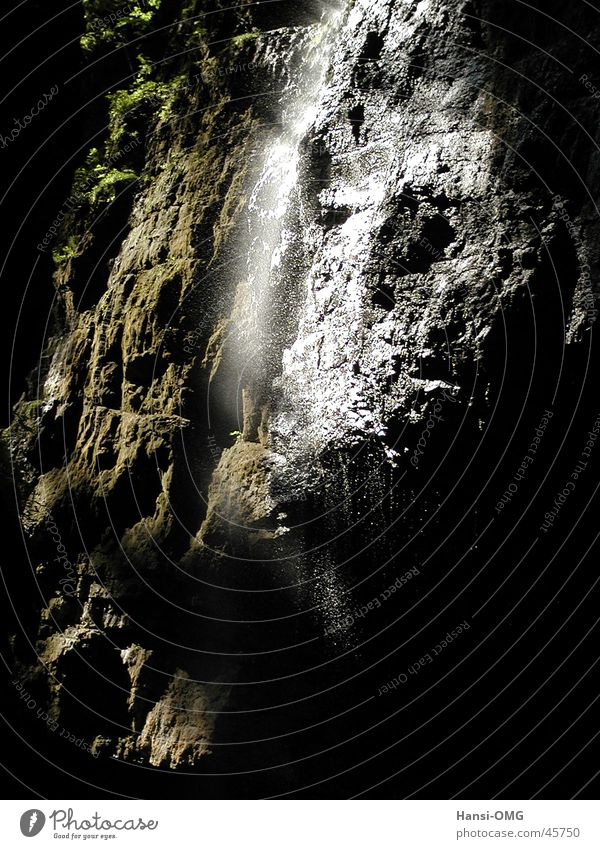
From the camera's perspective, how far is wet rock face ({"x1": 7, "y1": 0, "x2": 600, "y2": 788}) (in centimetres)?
336

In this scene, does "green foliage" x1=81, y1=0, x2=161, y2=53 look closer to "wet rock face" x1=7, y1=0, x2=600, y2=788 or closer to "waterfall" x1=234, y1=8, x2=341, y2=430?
"wet rock face" x1=7, y1=0, x2=600, y2=788

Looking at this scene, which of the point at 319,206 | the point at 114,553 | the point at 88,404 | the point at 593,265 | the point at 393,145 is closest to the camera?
the point at 593,265

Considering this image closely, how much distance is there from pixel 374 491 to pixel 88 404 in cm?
257

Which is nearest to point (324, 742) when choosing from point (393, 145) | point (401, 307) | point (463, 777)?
point (463, 777)

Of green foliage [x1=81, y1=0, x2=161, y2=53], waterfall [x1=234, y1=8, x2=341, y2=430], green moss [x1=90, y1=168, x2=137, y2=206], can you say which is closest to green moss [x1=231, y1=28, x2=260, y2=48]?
waterfall [x1=234, y1=8, x2=341, y2=430]

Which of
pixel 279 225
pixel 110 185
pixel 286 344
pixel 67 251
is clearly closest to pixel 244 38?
pixel 110 185

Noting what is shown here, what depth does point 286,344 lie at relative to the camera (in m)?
4.27

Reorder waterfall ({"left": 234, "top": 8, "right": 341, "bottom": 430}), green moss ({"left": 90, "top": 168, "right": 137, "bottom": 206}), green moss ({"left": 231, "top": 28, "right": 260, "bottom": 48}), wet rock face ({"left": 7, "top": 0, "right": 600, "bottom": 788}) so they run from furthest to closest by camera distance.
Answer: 1. green moss ({"left": 90, "top": 168, "right": 137, "bottom": 206})
2. green moss ({"left": 231, "top": 28, "right": 260, "bottom": 48})
3. waterfall ({"left": 234, "top": 8, "right": 341, "bottom": 430})
4. wet rock face ({"left": 7, "top": 0, "right": 600, "bottom": 788})

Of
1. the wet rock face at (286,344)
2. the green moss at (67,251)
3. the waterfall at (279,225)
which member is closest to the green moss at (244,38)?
the wet rock face at (286,344)

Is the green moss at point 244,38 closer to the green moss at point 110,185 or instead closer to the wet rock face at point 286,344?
the wet rock face at point 286,344

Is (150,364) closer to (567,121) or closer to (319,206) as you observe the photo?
(319,206)

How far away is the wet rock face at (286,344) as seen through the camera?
3357mm

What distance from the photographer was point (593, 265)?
312 centimetres

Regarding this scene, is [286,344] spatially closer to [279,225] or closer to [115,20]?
[279,225]
